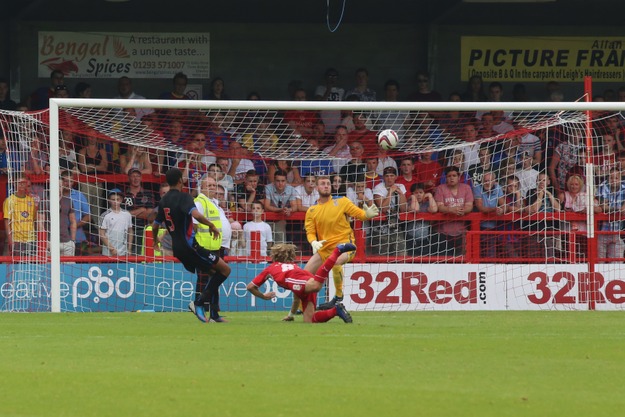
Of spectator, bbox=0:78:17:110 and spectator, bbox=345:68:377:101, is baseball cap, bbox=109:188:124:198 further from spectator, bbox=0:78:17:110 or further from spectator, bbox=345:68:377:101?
spectator, bbox=345:68:377:101

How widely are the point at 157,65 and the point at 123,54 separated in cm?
72

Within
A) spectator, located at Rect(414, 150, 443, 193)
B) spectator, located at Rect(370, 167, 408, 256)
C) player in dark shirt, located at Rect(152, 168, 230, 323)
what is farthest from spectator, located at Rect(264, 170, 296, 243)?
player in dark shirt, located at Rect(152, 168, 230, 323)

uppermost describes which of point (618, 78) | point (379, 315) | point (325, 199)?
point (618, 78)

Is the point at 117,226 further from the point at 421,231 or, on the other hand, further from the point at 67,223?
the point at 421,231

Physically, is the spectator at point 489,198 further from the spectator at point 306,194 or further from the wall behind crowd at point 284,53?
the wall behind crowd at point 284,53

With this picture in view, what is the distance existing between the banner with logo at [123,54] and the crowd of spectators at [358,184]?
10.6ft

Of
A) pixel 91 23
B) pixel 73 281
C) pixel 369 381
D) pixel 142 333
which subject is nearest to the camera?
pixel 369 381

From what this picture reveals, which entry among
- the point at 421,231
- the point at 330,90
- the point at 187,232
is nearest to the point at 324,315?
the point at 187,232

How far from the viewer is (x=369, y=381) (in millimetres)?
8258

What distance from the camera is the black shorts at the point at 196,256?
13391mm

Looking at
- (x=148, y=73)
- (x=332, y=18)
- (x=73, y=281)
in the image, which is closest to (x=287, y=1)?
(x=332, y=18)

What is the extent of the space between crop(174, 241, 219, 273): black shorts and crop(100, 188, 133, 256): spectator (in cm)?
462

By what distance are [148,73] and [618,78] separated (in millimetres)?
10102

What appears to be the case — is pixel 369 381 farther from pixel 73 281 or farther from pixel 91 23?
pixel 91 23
